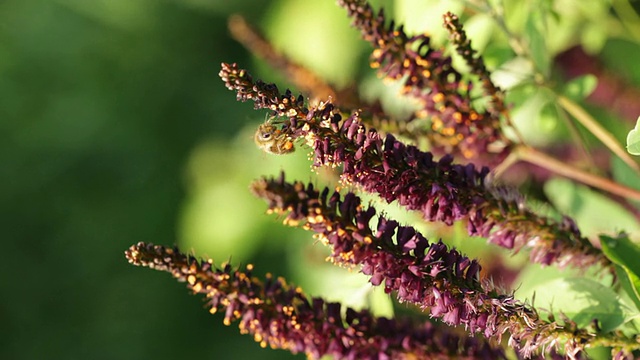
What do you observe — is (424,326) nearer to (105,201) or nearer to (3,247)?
(105,201)

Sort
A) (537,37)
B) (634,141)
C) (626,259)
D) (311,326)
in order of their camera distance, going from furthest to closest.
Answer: (537,37) → (311,326) → (626,259) → (634,141)

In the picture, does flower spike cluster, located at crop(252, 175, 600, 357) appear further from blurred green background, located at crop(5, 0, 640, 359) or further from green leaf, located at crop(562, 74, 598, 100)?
blurred green background, located at crop(5, 0, 640, 359)

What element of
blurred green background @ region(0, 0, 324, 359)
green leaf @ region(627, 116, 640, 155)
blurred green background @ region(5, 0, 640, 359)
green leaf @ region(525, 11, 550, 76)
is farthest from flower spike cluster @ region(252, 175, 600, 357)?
blurred green background @ region(0, 0, 324, 359)

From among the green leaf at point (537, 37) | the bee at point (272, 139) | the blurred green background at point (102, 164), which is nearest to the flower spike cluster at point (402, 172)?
the bee at point (272, 139)

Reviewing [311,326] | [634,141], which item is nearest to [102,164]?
[311,326]

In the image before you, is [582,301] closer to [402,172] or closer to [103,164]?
[402,172]

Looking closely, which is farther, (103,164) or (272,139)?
(103,164)

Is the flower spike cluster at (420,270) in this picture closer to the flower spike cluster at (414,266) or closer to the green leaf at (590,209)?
the flower spike cluster at (414,266)
